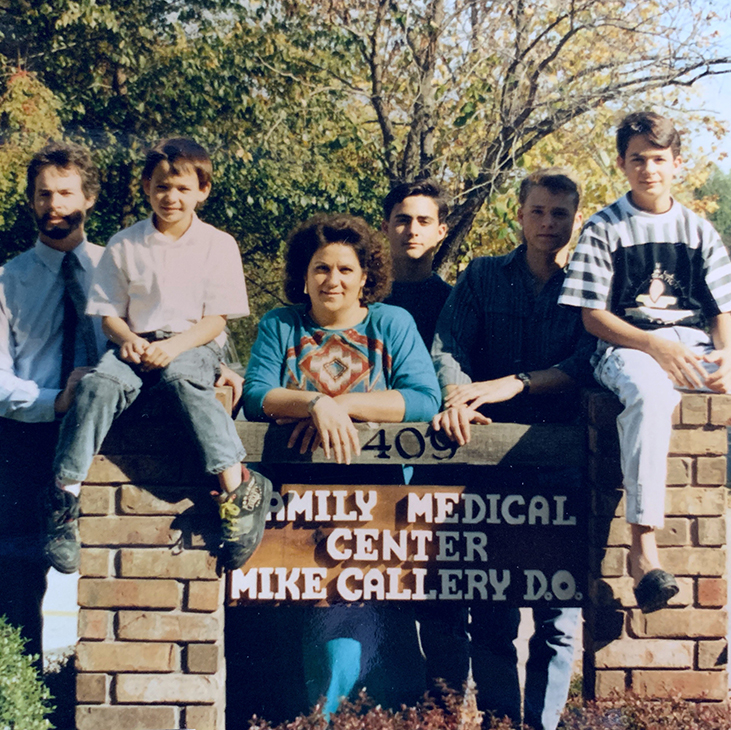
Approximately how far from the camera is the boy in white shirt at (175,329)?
108 inches

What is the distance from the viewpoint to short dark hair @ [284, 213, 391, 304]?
314 cm

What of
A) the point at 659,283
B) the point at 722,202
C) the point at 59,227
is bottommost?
the point at 659,283

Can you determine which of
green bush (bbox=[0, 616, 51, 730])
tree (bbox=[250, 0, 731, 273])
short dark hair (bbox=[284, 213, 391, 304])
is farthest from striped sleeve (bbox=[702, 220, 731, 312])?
tree (bbox=[250, 0, 731, 273])

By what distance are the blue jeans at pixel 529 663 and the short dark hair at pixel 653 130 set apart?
172 centimetres

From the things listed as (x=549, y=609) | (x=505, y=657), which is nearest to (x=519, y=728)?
(x=505, y=657)

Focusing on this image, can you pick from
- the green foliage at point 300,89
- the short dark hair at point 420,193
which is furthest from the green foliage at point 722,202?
the short dark hair at point 420,193

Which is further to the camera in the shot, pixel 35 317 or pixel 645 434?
pixel 35 317

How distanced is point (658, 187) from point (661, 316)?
470 mm

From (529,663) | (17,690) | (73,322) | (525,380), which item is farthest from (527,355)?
(17,690)

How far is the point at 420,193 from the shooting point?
371 cm

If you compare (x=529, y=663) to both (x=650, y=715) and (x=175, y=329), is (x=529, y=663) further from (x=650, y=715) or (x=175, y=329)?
(x=175, y=329)

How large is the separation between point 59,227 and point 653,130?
2238mm

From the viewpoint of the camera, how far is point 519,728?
3221mm

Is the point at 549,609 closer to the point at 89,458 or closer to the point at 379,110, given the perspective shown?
the point at 89,458
